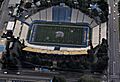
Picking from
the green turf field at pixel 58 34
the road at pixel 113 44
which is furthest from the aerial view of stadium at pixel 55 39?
the road at pixel 113 44

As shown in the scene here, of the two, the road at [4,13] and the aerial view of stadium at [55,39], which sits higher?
the road at [4,13]

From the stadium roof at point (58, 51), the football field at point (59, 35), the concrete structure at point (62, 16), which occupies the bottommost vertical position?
the stadium roof at point (58, 51)

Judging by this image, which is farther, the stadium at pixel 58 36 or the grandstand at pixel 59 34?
the grandstand at pixel 59 34

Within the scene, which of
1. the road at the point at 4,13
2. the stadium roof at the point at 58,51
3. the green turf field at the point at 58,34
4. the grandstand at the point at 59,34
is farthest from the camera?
the road at the point at 4,13

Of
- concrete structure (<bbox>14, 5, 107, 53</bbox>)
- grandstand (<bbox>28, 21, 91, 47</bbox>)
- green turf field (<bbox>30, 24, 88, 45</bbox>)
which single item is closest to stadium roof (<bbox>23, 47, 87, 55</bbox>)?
grandstand (<bbox>28, 21, 91, 47</bbox>)

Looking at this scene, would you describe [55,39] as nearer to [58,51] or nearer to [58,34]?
[58,34]

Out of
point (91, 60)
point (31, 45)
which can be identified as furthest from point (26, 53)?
point (91, 60)

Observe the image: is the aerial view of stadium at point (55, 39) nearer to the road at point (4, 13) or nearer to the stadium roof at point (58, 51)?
the stadium roof at point (58, 51)

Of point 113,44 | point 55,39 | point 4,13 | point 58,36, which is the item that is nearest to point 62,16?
point 58,36
